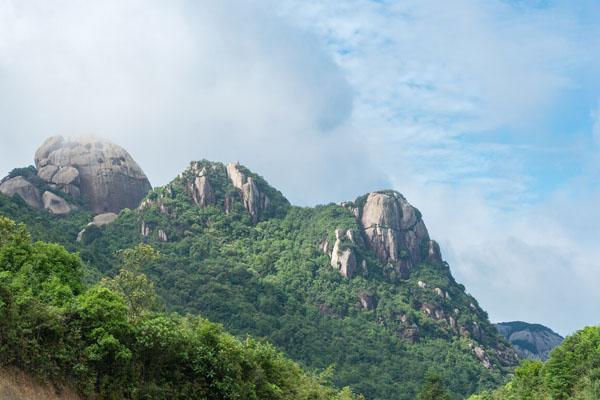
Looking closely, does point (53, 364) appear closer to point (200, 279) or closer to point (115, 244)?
point (200, 279)

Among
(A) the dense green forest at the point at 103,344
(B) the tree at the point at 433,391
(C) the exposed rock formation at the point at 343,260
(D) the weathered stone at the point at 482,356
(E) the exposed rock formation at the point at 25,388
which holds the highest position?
(C) the exposed rock formation at the point at 343,260

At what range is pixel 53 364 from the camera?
2241cm

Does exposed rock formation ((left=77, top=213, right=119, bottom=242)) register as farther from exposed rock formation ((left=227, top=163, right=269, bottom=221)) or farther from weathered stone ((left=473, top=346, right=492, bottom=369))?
weathered stone ((left=473, top=346, right=492, bottom=369))

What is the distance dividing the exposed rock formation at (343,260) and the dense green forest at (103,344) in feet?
266

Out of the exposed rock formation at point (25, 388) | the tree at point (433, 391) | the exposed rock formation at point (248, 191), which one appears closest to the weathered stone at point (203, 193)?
the exposed rock formation at point (248, 191)

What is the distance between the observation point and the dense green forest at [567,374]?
1569 inches

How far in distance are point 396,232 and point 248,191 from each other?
87.2 ft

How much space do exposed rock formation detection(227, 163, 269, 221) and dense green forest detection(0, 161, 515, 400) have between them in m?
1.04

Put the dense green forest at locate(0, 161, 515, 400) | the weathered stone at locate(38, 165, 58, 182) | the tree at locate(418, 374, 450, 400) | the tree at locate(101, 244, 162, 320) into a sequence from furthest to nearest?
1. the weathered stone at locate(38, 165, 58, 182)
2. the dense green forest at locate(0, 161, 515, 400)
3. the tree at locate(418, 374, 450, 400)
4. the tree at locate(101, 244, 162, 320)

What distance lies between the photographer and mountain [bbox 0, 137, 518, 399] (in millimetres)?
86500

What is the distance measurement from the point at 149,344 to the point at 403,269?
95.8 meters

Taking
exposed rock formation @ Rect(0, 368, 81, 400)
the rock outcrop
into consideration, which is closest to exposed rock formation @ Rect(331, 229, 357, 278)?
the rock outcrop

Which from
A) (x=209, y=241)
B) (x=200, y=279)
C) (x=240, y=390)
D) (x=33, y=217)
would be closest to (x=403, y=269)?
(x=209, y=241)

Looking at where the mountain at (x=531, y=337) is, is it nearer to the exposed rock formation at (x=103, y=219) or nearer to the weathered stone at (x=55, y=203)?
the exposed rock formation at (x=103, y=219)
